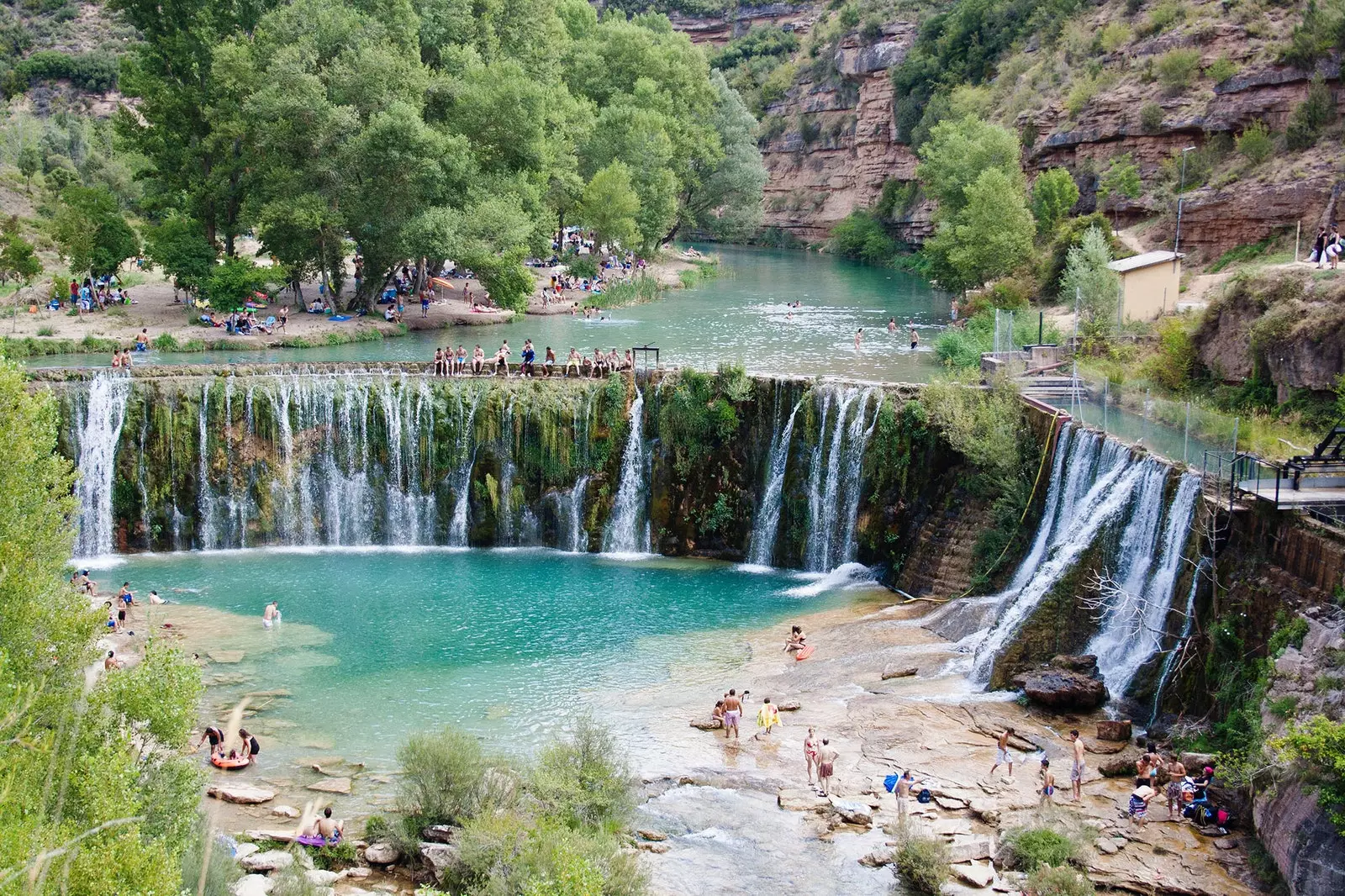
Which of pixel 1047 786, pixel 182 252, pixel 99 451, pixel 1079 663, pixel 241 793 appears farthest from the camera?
pixel 182 252

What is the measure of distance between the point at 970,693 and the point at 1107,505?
14.8 feet

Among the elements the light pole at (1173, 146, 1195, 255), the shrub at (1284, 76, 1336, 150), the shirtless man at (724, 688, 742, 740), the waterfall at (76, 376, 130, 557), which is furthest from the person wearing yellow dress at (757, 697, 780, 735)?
the shrub at (1284, 76, 1336, 150)

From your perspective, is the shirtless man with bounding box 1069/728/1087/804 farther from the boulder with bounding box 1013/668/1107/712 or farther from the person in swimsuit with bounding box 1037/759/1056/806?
the boulder with bounding box 1013/668/1107/712

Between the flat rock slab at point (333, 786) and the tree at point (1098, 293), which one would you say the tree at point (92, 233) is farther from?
the tree at point (1098, 293)

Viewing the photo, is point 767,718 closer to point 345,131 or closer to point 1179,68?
point 345,131

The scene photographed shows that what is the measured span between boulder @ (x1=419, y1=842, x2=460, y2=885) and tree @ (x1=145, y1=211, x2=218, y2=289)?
34850 millimetres

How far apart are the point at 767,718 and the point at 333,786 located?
709 centimetres

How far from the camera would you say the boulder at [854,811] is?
59.4 ft

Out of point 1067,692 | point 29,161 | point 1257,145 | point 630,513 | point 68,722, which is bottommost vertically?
point 1067,692

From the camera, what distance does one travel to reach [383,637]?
25.7 meters

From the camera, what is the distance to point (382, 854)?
17.2 metres

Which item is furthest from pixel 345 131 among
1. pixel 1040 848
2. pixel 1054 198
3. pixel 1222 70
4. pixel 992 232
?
pixel 1040 848

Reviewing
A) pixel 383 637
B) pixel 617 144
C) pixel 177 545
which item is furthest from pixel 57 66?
pixel 383 637

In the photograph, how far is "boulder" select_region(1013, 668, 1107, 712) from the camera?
69.9 feet
